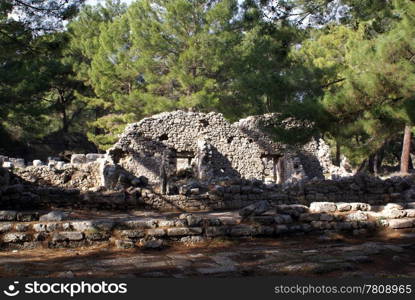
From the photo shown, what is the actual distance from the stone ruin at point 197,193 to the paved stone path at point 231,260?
395mm

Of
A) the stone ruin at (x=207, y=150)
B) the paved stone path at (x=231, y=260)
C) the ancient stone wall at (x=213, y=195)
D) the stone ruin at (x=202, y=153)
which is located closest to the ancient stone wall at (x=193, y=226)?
the paved stone path at (x=231, y=260)

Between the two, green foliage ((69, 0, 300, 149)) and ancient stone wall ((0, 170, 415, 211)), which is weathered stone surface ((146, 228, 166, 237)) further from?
green foliage ((69, 0, 300, 149))

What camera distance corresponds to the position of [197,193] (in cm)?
1195

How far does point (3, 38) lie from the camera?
9.14m

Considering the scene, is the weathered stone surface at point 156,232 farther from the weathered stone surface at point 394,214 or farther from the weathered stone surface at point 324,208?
the weathered stone surface at point 394,214

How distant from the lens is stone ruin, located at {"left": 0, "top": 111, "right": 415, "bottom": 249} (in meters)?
6.68

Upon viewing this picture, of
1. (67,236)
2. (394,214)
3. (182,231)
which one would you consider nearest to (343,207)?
(394,214)

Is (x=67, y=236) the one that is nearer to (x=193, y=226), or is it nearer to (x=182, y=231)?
(x=182, y=231)

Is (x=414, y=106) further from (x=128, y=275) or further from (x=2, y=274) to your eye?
(x=2, y=274)

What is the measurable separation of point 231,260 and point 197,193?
6.60 meters

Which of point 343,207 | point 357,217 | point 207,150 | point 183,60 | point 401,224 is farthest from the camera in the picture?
point 183,60

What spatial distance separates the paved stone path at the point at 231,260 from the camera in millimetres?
4672

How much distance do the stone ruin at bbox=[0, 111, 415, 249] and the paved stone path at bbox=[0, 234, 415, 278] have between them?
1.30 feet

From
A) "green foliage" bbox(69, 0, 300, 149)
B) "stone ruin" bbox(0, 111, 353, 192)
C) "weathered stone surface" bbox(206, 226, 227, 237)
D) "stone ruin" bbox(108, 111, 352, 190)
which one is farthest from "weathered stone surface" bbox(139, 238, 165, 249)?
"green foliage" bbox(69, 0, 300, 149)
